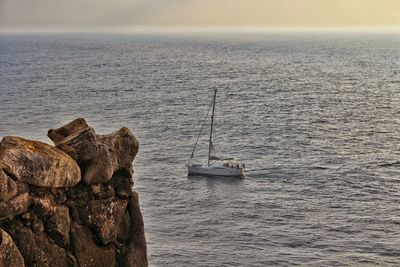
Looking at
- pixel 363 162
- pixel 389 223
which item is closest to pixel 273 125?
pixel 363 162

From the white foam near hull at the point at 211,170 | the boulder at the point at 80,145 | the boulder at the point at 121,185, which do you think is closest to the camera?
A: the boulder at the point at 80,145

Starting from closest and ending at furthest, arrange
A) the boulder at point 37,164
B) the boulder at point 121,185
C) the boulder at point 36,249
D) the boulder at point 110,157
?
the boulder at point 37,164
the boulder at point 36,249
the boulder at point 110,157
the boulder at point 121,185

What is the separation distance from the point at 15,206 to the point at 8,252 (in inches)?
66.0

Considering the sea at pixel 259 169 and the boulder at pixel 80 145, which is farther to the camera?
the sea at pixel 259 169

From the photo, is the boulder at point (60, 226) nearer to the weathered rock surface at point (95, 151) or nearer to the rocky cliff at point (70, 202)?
the rocky cliff at point (70, 202)

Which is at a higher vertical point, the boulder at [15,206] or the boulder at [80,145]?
the boulder at [80,145]

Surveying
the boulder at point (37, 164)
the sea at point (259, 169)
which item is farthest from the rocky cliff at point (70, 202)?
the sea at point (259, 169)

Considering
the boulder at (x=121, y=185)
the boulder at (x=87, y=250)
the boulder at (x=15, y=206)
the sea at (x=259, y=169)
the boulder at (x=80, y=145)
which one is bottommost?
the sea at (x=259, y=169)

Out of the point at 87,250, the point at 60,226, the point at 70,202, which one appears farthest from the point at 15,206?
the point at 87,250

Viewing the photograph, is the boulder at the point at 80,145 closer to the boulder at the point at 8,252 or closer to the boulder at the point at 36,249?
the boulder at the point at 36,249

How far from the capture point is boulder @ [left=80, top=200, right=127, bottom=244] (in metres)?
27.4

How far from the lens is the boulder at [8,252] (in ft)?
76.7

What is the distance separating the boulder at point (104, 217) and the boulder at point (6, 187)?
392 centimetres

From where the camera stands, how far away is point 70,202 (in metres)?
26.9
